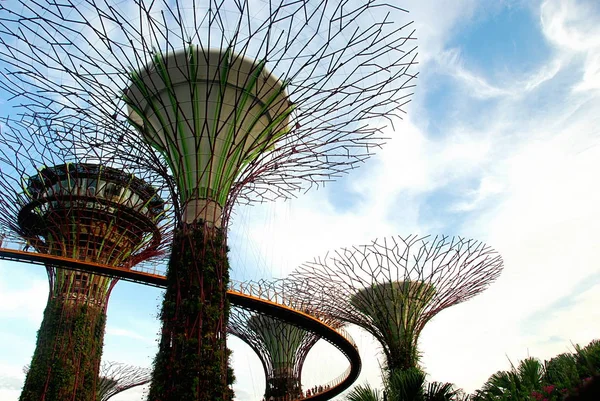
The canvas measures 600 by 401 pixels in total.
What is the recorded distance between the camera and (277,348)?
3212cm

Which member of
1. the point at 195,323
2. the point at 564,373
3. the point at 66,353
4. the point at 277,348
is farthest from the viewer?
the point at 277,348

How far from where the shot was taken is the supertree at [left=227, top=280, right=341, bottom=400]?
3127 centimetres

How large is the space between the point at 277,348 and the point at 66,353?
1420 centimetres

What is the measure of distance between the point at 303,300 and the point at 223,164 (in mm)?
12756

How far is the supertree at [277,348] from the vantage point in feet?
103

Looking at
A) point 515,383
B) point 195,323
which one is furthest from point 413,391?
point 195,323

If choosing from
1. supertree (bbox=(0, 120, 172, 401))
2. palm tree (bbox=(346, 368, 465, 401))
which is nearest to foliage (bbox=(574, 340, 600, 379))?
palm tree (bbox=(346, 368, 465, 401))

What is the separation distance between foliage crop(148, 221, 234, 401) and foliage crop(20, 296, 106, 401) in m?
12.3

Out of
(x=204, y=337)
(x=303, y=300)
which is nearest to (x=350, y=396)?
(x=204, y=337)

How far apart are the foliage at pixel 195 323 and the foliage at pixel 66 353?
40.4 ft

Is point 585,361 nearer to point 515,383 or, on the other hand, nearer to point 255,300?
point 515,383

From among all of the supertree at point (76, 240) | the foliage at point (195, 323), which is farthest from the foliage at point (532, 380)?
the supertree at point (76, 240)

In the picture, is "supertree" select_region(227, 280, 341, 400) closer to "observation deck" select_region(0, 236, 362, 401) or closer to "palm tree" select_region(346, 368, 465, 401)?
"observation deck" select_region(0, 236, 362, 401)

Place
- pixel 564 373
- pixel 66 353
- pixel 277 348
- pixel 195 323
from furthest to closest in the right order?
pixel 277 348 < pixel 66 353 < pixel 195 323 < pixel 564 373
